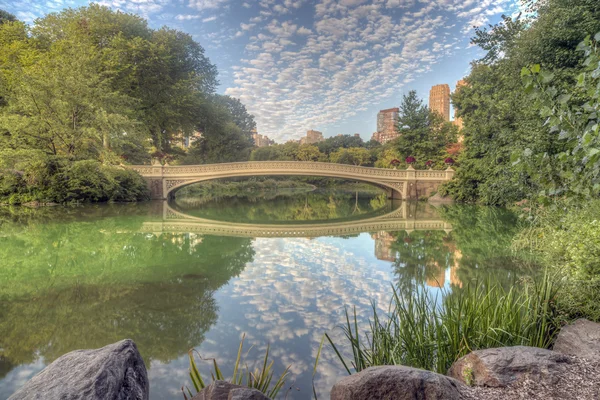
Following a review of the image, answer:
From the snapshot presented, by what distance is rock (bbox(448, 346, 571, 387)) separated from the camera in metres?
1.67

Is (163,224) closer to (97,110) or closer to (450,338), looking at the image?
(97,110)

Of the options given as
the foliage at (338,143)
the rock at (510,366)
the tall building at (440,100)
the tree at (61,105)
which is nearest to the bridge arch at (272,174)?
the tree at (61,105)

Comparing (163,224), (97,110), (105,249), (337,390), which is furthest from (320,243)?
(97,110)

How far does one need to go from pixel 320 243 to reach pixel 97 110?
10.4 metres

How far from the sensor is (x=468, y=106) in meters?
17.8

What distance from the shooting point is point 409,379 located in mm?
1516

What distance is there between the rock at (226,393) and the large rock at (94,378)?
1.07 ft

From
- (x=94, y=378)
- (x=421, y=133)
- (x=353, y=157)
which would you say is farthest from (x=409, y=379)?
(x=353, y=157)

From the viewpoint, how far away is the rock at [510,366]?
1.67m

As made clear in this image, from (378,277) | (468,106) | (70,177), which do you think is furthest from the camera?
(468,106)

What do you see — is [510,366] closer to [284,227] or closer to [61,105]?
[284,227]

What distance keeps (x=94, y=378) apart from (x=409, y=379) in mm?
1292

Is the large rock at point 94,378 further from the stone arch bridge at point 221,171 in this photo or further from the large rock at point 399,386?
the stone arch bridge at point 221,171

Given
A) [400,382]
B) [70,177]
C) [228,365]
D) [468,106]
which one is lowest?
[228,365]
